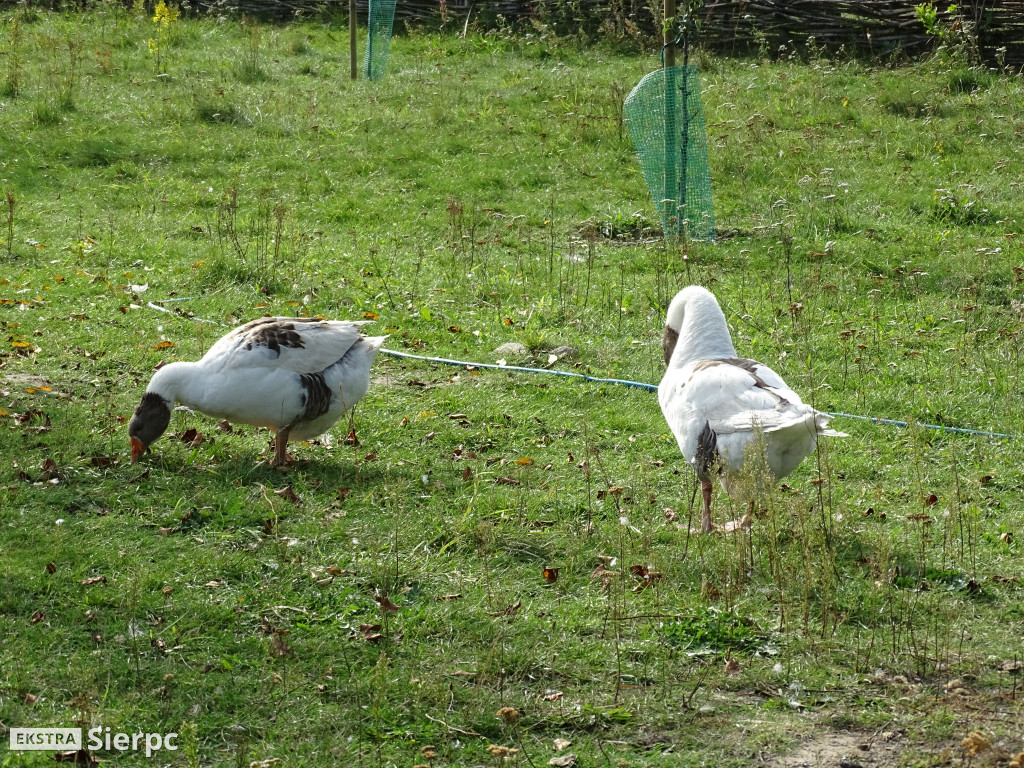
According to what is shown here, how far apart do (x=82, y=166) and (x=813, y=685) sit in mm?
11251

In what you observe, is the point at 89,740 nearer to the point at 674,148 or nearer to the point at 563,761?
the point at 563,761

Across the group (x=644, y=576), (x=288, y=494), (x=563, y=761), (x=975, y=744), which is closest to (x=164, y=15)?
(x=288, y=494)

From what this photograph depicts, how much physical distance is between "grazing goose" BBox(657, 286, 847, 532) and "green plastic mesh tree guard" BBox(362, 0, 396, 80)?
11831 millimetres

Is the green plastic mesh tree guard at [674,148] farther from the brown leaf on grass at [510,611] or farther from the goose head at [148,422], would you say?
the brown leaf on grass at [510,611]

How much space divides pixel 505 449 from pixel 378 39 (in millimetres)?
12112

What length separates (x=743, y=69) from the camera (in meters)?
16.9

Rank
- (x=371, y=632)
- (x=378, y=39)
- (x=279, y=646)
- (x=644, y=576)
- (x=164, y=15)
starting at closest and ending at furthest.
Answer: (x=279, y=646) < (x=371, y=632) < (x=644, y=576) < (x=164, y=15) < (x=378, y=39)

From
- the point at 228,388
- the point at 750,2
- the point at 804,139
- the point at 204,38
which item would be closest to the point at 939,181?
the point at 804,139

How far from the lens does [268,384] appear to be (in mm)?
6258

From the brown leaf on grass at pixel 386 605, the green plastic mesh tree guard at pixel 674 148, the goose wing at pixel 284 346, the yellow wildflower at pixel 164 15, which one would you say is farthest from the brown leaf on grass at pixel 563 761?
the yellow wildflower at pixel 164 15

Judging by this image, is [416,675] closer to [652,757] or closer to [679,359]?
[652,757]

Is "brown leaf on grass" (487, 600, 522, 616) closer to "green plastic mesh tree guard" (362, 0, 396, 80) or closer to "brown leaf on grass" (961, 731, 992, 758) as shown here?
"brown leaf on grass" (961, 731, 992, 758)

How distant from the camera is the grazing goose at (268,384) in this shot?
6.27 metres

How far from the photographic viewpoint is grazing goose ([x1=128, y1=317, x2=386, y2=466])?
20.6 ft
